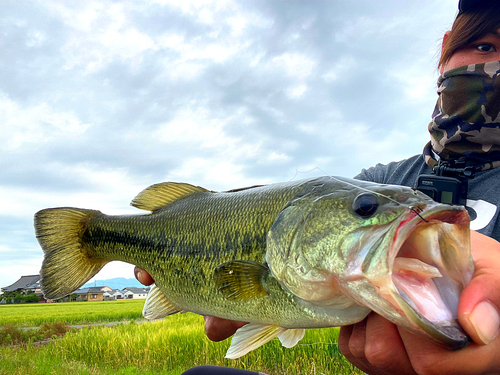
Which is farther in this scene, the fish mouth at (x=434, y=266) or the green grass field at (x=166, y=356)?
the green grass field at (x=166, y=356)

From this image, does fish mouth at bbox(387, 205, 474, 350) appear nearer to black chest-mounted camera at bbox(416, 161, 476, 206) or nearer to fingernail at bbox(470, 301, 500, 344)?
fingernail at bbox(470, 301, 500, 344)

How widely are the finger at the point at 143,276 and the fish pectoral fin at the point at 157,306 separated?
144 mm

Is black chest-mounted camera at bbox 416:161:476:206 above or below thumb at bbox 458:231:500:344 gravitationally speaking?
above

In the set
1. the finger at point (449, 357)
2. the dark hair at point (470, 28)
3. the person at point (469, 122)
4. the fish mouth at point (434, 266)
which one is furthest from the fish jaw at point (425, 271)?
the dark hair at point (470, 28)

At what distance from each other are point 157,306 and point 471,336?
2217mm

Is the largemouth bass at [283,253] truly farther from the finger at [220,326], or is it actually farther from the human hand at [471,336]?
the finger at [220,326]

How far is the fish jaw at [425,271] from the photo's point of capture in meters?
1.22

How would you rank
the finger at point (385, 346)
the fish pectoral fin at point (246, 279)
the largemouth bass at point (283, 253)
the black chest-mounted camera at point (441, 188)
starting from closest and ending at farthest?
1. the largemouth bass at point (283, 253)
2. the finger at point (385, 346)
3. the fish pectoral fin at point (246, 279)
4. the black chest-mounted camera at point (441, 188)

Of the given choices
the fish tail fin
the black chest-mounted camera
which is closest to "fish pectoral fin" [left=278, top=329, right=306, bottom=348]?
the black chest-mounted camera

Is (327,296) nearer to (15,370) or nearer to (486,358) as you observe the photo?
(486,358)

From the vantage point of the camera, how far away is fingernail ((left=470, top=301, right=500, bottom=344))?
45.1 inches

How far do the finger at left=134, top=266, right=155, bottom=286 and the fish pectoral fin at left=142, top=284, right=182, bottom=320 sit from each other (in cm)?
14

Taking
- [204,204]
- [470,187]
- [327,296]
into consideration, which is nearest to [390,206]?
[327,296]

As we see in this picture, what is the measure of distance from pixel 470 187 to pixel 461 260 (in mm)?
2237
